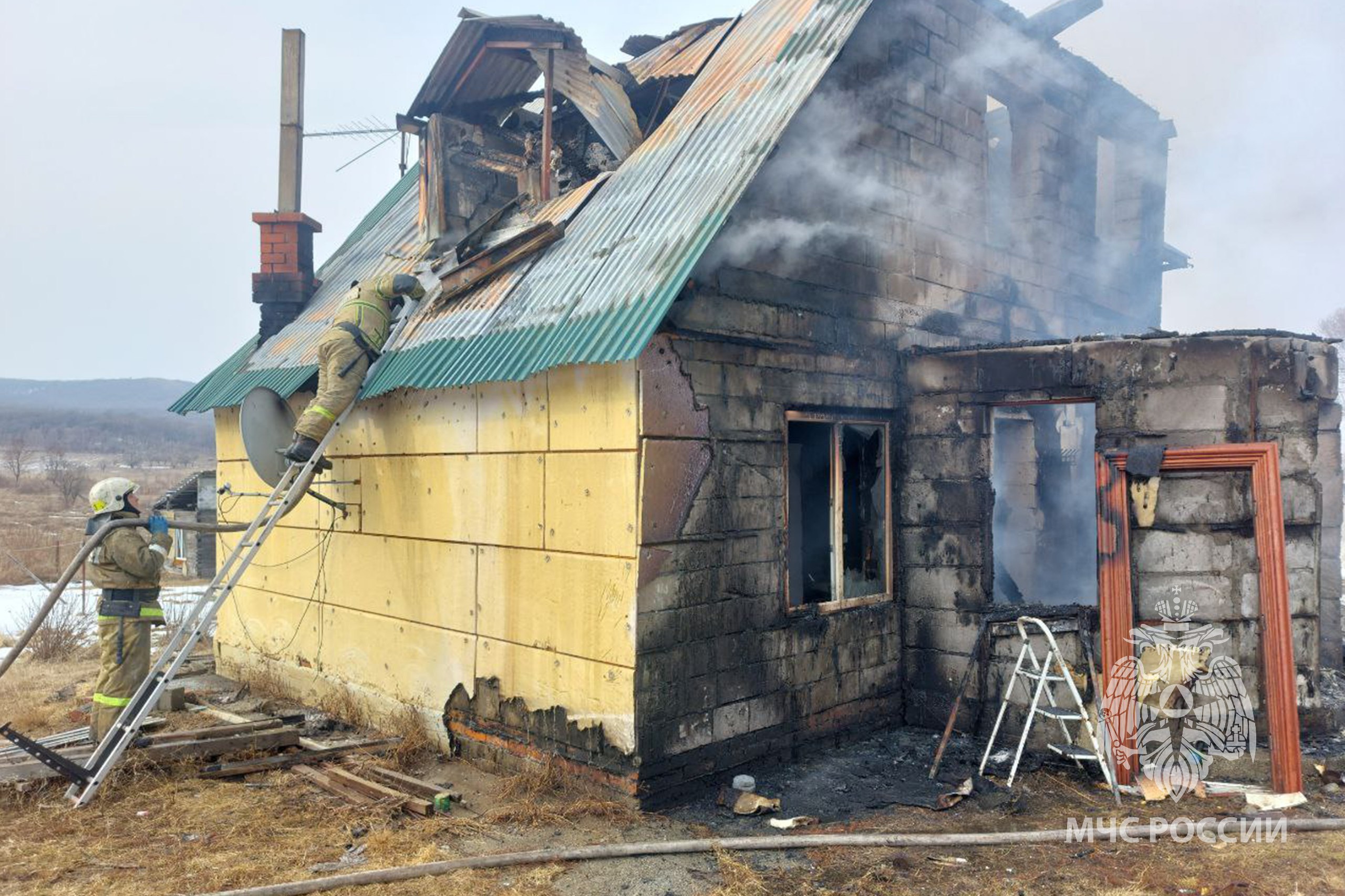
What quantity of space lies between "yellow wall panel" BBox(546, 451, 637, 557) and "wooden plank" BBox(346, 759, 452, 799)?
179 centimetres

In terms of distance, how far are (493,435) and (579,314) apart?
1.21 meters

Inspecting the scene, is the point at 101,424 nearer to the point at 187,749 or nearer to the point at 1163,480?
the point at 187,749

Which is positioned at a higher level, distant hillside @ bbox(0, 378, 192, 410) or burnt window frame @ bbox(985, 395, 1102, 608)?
distant hillside @ bbox(0, 378, 192, 410)

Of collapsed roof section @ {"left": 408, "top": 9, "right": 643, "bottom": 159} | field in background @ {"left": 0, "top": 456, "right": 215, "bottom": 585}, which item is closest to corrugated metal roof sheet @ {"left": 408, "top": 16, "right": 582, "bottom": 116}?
collapsed roof section @ {"left": 408, "top": 9, "right": 643, "bottom": 159}

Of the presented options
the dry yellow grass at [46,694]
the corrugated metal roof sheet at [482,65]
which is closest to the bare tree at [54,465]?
the dry yellow grass at [46,694]

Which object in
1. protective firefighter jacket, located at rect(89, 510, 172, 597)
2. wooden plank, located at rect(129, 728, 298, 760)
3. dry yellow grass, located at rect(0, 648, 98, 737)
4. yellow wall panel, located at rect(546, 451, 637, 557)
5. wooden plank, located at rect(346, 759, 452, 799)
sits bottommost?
dry yellow grass, located at rect(0, 648, 98, 737)

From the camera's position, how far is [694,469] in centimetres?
589

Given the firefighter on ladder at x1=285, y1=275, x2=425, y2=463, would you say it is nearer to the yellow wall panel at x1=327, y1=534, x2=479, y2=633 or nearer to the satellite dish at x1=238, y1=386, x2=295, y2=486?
the satellite dish at x1=238, y1=386, x2=295, y2=486

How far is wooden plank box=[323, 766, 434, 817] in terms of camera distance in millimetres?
5629

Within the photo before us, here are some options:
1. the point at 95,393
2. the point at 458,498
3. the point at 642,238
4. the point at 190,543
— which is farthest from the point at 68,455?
the point at 95,393

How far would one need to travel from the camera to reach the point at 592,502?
19.1ft

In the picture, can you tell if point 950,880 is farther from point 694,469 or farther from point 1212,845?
point 694,469

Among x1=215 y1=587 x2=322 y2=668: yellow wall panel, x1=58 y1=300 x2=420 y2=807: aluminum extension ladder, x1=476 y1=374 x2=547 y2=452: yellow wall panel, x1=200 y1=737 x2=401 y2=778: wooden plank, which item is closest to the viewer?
x1=58 y1=300 x2=420 y2=807: aluminum extension ladder

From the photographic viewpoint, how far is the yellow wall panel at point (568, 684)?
5582 millimetres
